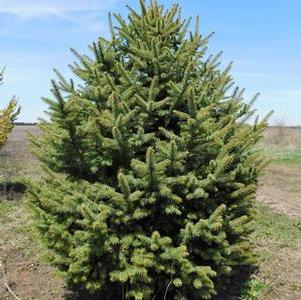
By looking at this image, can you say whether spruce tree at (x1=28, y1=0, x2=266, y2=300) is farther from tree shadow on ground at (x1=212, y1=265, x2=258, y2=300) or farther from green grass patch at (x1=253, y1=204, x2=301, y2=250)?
green grass patch at (x1=253, y1=204, x2=301, y2=250)

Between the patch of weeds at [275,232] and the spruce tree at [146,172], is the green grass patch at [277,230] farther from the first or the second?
the spruce tree at [146,172]

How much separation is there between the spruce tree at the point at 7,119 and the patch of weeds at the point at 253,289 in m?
6.75

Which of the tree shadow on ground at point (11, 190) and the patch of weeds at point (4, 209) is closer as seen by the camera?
the patch of weeds at point (4, 209)

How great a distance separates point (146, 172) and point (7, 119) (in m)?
7.24

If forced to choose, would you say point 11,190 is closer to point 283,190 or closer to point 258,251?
point 258,251

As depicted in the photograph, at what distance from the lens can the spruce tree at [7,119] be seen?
34.0 ft

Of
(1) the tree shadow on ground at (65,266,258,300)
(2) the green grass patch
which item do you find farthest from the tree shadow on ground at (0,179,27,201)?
(2) the green grass patch

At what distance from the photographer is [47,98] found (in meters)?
4.27

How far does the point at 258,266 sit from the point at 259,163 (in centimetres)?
162

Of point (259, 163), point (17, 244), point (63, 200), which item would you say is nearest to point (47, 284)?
point (17, 244)

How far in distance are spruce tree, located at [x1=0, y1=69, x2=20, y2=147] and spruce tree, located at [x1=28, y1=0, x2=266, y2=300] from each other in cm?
567

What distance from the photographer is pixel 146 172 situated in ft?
13.2

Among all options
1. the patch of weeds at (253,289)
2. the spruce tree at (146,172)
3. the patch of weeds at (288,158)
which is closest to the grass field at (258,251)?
the patch of weeds at (253,289)

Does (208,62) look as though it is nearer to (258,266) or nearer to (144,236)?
(144,236)
